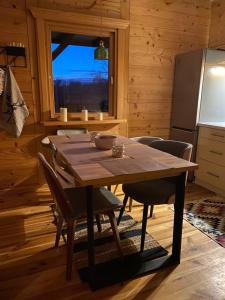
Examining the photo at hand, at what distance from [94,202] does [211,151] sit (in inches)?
78.5

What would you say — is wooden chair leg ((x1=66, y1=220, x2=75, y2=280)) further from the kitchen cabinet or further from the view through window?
the kitchen cabinet

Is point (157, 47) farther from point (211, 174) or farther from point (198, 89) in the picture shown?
point (211, 174)

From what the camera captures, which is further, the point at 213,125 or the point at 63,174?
the point at 213,125

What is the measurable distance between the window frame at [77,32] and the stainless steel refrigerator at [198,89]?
0.83 metres

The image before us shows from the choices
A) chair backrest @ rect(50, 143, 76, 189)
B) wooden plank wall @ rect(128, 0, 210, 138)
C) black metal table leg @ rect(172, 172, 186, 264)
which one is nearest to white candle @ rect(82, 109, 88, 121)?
wooden plank wall @ rect(128, 0, 210, 138)

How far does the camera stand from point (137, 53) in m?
3.30

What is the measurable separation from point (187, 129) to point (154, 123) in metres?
0.53

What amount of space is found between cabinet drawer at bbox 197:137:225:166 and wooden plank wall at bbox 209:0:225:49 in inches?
56.3

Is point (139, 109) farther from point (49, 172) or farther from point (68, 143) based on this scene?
point (49, 172)

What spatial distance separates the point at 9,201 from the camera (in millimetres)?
2760

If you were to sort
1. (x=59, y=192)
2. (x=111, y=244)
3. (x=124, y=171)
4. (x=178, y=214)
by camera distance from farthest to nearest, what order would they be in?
1. (x=111, y=244)
2. (x=178, y=214)
3. (x=59, y=192)
4. (x=124, y=171)

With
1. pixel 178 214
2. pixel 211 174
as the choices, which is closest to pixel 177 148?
pixel 178 214

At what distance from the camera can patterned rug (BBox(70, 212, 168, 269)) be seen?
1824mm

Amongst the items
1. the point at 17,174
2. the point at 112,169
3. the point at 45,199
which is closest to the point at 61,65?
the point at 17,174
